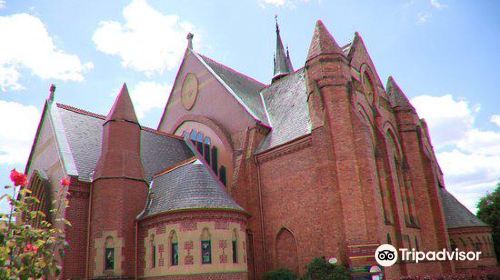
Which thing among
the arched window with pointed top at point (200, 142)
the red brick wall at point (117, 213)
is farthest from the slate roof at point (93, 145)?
the red brick wall at point (117, 213)

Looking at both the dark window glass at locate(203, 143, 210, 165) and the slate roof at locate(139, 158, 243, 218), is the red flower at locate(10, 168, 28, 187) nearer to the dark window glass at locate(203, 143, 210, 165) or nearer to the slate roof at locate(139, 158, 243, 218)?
the slate roof at locate(139, 158, 243, 218)

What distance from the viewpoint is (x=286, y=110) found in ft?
82.1

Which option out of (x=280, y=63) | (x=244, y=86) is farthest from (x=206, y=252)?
(x=280, y=63)

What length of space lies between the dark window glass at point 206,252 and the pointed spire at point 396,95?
59.1 feet

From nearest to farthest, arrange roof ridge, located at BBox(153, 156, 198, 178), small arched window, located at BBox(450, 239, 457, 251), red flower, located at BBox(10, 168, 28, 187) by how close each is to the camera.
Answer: red flower, located at BBox(10, 168, 28, 187) → roof ridge, located at BBox(153, 156, 198, 178) → small arched window, located at BBox(450, 239, 457, 251)

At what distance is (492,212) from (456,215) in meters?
11.6

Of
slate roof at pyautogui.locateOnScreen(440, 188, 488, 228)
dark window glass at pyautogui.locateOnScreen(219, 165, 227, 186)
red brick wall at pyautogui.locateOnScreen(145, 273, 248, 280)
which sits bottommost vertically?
red brick wall at pyautogui.locateOnScreen(145, 273, 248, 280)

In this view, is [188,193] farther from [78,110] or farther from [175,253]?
[78,110]

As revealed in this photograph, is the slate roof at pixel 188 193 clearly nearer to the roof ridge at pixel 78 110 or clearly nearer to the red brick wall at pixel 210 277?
the red brick wall at pixel 210 277

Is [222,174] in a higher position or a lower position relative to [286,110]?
lower

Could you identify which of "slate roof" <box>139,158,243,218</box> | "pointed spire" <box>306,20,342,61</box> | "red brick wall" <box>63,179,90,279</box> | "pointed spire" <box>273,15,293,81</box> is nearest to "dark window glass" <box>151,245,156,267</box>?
"slate roof" <box>139,158,243,218</box>

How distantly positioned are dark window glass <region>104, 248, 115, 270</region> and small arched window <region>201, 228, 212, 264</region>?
4.25 metres

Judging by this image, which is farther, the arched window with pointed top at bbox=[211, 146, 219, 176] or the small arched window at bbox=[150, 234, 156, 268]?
the arched window with pointed top at bbox=[211, 146, 219, 176]

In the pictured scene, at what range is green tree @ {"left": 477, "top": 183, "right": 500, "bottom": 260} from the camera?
108ft
